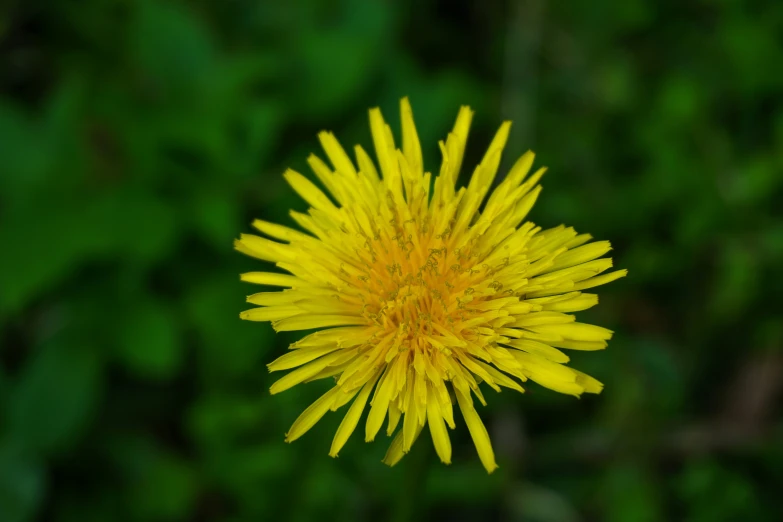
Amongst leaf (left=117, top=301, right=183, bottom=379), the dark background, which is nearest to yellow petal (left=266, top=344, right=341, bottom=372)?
the dark background

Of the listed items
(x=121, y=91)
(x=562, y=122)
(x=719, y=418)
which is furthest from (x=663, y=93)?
A: (x=121, y=91)

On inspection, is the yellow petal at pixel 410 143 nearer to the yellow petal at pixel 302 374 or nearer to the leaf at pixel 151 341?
the yellow petal at pixel 302 374

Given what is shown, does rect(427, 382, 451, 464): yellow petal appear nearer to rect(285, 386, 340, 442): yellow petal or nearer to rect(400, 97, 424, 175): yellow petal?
rect(285, 386, 340, 442): yellow petal

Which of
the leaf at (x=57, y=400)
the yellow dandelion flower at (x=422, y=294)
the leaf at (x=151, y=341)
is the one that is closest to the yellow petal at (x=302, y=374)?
the yellow dandelion flower at (x=422, y=294)

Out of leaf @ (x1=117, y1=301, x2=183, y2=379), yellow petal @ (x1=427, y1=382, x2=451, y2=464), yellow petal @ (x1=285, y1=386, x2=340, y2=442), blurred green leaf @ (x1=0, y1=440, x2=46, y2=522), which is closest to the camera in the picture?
yellow petal @ (x1=427, y1=382, x2=451, y2=464)

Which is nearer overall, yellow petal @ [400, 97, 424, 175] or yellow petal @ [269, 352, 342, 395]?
yellow petal @ [269, 352, 342, 395]

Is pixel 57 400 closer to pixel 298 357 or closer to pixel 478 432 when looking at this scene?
pixel 298 357
